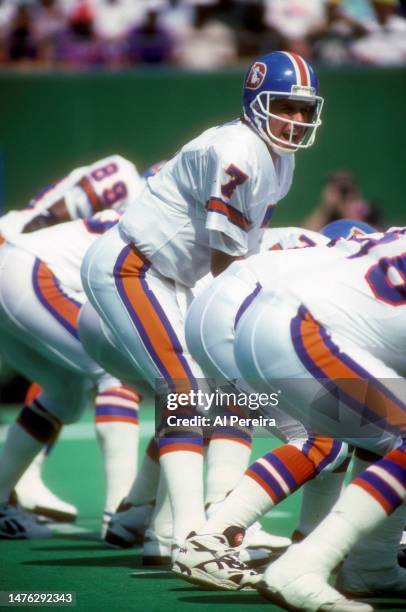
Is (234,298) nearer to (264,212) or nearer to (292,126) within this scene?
(264,212)

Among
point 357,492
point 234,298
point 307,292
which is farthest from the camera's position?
point 234,298

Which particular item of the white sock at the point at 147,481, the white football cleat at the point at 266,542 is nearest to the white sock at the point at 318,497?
the white football cleat at the point at 266,542

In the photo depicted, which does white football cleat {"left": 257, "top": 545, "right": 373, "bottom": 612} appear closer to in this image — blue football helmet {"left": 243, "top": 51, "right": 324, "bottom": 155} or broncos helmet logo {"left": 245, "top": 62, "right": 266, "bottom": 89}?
blue football helmet {"left": 243, "top": 51, "right": 324, "bottom": 155}

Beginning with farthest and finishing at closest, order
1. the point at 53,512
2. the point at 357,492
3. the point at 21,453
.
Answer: the point at 53,512 < the point at 21,453 < the point at 357,492

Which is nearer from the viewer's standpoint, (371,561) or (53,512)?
(371,561)

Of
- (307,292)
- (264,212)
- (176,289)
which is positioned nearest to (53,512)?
(176,289)

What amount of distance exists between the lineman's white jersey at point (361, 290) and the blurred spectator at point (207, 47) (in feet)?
25.9

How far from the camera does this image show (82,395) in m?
5.85

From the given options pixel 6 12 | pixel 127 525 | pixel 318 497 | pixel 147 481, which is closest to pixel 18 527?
pixel 127 525

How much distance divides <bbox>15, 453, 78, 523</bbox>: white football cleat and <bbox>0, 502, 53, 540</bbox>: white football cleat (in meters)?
0.37

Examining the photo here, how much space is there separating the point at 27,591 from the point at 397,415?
4.60 ft

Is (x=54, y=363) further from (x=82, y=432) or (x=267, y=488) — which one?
(x=82, y=432)

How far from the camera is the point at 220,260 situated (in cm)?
471

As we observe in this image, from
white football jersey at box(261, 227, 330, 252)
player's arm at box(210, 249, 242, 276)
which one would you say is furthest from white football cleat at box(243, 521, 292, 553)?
white football jersey at box(261, 227, 330, 252)
